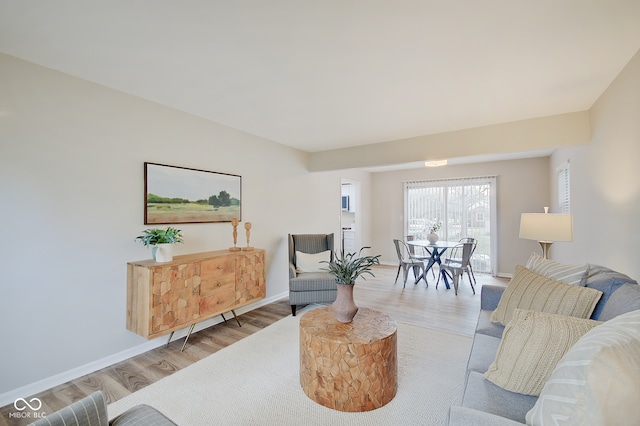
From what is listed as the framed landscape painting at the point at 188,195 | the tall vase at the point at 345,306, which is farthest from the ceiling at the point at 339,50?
the tall vase at the point at 345,306

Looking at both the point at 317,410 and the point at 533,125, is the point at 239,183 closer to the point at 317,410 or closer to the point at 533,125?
the point at 317,410

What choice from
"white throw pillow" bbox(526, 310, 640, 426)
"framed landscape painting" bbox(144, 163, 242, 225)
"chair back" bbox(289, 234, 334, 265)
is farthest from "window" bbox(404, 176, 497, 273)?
"white throw pillow" bbox(526, 310, 640, 426)

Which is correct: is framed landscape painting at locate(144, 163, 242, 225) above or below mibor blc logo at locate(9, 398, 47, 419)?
above

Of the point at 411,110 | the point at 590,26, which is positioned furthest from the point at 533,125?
the point at 590,26

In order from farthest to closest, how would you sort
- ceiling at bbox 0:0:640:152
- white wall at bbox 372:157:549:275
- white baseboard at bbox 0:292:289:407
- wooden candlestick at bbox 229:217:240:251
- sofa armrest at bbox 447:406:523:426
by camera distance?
white wall at bbox 372:157:549:275 < wooden candlestick at bbox 229:217:240:251 < white baseboard at bbox 0:292:289:407 < ceiling at bbox 0:0:640:152 < sofa armrest at bbox 447:406:523:426

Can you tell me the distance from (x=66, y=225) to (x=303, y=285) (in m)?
2.38

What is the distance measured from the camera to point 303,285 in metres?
3.52

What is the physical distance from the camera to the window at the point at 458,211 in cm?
593

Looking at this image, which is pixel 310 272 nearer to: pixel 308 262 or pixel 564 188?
pixel 308 262

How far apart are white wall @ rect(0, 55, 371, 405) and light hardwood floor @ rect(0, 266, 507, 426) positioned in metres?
0.19

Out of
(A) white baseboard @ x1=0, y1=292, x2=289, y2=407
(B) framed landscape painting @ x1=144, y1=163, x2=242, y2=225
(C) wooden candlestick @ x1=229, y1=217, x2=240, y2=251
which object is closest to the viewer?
(A) white baseboard @ x1=0, y1=292, x2=289, y2=407

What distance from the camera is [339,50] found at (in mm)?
1930

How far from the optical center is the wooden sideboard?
94.3 inches

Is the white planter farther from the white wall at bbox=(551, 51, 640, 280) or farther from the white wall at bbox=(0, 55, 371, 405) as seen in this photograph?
the white wall at bbox=(551, 51, 640, 280)
